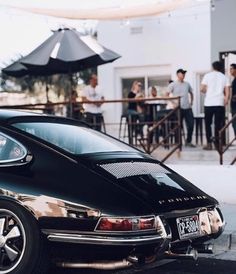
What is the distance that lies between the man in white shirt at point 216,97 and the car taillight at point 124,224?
6.83 meters

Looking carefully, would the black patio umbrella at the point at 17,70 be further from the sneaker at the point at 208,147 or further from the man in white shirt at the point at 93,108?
the sneaker at the point at 208,147

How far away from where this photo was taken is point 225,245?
737 cm

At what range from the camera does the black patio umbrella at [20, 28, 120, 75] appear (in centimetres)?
1338

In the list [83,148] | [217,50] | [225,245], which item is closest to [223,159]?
[217,50]

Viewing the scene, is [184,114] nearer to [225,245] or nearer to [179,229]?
[225,245]

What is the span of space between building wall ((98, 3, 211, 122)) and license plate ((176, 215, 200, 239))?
9037mm

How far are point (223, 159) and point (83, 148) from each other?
5627 millimetres

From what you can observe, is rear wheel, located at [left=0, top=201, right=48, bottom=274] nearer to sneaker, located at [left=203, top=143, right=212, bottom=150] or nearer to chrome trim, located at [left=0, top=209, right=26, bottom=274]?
chrome trim, located at [left=0, top=209, right=26, bottom=274]

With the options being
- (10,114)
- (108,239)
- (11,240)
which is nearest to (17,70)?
Answer: (10,114)

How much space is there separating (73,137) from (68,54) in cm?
735

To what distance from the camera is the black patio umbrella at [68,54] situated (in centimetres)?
1338

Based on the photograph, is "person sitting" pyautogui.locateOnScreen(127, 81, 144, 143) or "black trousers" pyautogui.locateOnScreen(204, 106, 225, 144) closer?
"black trousers" pyautogui.locateOnScreen(204, 106, 225, 144)

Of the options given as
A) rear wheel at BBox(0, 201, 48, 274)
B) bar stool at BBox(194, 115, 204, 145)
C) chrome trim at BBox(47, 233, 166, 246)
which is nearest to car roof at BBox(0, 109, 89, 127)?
rear wheel at BBox(0, 201, 48, 274)

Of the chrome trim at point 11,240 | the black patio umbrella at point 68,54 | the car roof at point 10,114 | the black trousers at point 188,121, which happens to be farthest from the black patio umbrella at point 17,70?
the chrome trim at point 11,240
